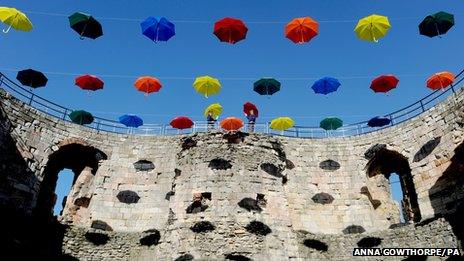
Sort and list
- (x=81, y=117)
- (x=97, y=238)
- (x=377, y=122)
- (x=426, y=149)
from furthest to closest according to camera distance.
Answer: (x=377, y=122), (x=81, y=117), (x=426, y=149), (x=97, y=238)

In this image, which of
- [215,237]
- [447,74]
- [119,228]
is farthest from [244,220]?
[447,74]

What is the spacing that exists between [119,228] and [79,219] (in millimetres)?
2280

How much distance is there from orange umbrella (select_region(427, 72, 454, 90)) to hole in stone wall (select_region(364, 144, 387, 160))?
431 cm

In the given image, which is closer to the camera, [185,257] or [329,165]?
[185,257]

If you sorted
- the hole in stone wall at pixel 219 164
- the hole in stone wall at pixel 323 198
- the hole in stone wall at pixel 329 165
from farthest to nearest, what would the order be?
the hole in stone wall at pixel 329 165
the hole in stone wall at pixel 323 198
the hole in stone wall at pixel 219 164

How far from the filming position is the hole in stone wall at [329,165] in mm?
23297

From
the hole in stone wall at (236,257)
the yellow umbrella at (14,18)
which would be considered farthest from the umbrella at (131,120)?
the hole in stone wall at (236,257)

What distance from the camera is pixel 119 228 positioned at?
2059 centimetres

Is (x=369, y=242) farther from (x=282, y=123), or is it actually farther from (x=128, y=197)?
(x=128, y=197)

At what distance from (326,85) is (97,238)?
50.7 feet

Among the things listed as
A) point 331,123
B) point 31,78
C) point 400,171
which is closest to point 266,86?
point 331,123

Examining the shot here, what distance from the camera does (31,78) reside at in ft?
73.8

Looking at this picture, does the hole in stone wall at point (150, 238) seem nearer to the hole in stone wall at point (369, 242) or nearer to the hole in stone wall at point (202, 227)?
the hole in stone wall at point (202, 227)

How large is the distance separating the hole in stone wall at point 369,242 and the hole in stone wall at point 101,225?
13.0m
